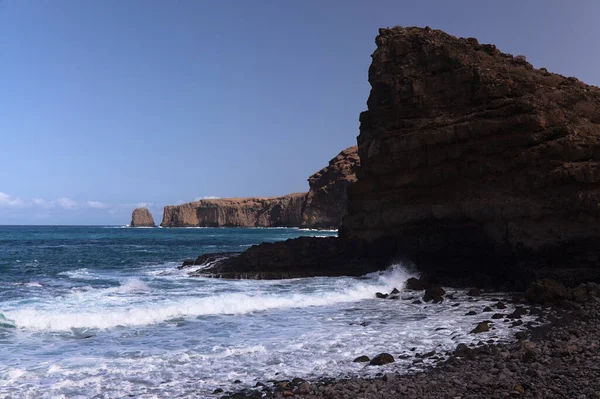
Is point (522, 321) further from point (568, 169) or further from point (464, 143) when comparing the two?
point (464, 143)

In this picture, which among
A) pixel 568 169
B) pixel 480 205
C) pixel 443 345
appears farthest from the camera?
pixel 480 205

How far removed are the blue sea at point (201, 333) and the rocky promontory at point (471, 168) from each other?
3.59 meters

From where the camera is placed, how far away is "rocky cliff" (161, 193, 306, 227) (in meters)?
170

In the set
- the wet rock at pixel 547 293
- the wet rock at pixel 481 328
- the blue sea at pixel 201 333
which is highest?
the wet rock at pixel 547 293

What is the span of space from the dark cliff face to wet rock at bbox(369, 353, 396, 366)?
12499mm

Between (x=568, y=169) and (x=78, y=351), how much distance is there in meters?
19.8

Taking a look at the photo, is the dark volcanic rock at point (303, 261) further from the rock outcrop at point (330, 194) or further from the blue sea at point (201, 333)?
the rock outcrop at point (330, 194)

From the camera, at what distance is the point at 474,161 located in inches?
980

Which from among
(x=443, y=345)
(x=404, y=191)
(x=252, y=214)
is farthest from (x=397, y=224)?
(x=252, y=214)

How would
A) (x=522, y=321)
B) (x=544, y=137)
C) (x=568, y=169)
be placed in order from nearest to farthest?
(x=522, y=321), (x=568, y=169), (x=544, y=137)

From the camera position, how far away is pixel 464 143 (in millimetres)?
25250

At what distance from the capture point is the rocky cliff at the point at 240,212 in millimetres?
170375

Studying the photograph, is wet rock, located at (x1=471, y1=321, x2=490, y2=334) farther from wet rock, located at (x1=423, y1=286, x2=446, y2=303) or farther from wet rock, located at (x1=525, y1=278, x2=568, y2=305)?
wet rock, located at (x1=423, y1=286, x2=446, y2=303)

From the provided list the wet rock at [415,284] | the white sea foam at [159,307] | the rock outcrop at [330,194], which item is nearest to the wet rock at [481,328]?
the white sea foam at [159,307]
